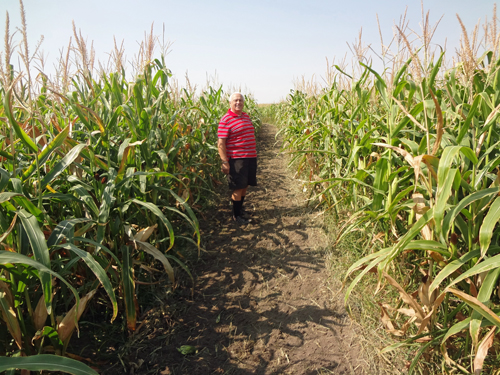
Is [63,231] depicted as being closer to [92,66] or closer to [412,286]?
[92,66]

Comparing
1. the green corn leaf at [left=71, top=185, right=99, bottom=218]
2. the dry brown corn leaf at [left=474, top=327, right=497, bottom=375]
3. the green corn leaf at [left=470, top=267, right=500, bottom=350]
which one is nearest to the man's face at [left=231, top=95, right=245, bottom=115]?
the green corn leaf at [left=71, top=185, right=99, bottom=218]

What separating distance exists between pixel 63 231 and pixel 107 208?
306 millimetres

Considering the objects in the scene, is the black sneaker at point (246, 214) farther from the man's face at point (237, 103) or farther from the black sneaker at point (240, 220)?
the man's face at point (237, 103)

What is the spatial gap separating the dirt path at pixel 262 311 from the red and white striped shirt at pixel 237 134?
33.9 inches

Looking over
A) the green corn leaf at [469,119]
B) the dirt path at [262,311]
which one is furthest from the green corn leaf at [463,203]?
the dirt path at [262,311]

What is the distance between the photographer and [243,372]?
66.8 inches

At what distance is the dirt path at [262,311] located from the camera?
173cm

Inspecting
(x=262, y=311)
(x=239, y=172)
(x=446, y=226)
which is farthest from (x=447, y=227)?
(x=239, y=172)

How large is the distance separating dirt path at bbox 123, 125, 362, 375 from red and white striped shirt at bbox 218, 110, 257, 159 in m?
0.86

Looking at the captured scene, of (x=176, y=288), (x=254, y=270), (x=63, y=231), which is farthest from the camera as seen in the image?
(x=254, y=270)

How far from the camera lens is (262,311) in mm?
2133

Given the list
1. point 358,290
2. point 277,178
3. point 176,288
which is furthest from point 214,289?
point 277,178

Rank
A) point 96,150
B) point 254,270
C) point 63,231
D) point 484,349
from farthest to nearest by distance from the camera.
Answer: point 254,270 → point 96,150 → point 63,231 → point 484,349

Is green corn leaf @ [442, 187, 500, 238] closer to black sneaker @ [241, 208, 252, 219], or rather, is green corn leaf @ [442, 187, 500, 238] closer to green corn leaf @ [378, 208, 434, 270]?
green corn leaf @ [378, 208, 434, 270]
